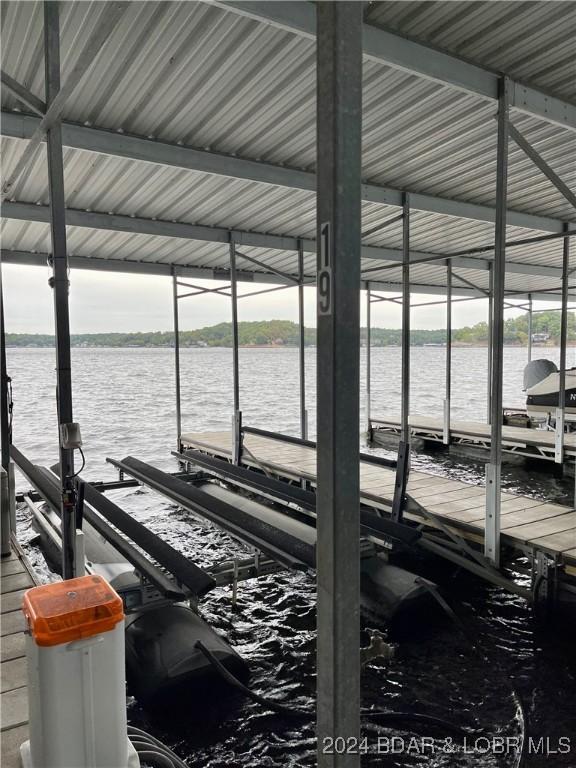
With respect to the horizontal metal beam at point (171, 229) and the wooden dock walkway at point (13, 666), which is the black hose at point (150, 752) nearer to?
the wooden dock walkway at point (13, 666)

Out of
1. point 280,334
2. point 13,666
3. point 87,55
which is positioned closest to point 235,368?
point 87,55

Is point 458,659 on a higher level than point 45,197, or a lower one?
lower

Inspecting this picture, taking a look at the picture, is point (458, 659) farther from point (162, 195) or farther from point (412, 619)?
point (162, 195)

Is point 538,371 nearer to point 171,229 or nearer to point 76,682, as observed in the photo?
point 171,229

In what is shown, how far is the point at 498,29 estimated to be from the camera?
442 cm

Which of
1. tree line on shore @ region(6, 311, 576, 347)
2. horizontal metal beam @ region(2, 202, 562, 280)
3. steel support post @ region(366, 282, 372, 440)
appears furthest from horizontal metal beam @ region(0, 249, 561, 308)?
tree line on shore @ region(6, 311, 576, 347)

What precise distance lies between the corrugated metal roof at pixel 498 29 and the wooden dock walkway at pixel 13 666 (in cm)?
490

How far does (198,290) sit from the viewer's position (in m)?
11.5

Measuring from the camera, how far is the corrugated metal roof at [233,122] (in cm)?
428

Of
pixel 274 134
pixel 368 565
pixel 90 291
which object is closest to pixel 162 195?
pixel 274 134

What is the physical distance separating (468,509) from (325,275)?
18.4 ft

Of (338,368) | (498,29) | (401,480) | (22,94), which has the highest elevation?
(498,29)

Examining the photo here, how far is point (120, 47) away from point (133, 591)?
4.41 meters

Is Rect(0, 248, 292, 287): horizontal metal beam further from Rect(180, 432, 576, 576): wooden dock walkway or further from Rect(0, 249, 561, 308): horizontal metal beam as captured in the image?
Rect(180, 432, 576, 576): wooden dock walkway
